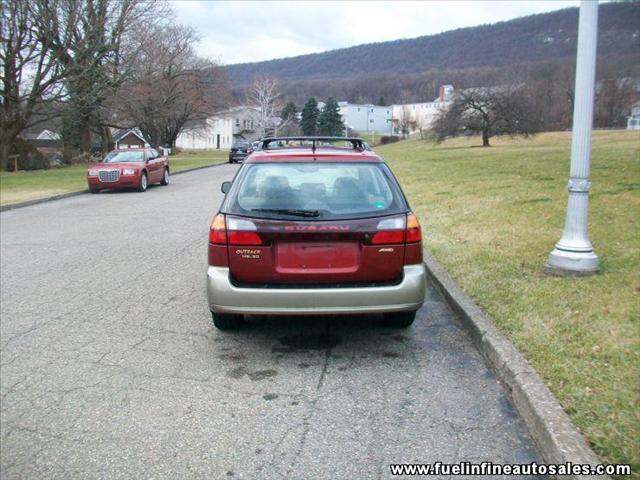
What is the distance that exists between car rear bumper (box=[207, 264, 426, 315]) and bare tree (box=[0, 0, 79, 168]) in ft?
92.0

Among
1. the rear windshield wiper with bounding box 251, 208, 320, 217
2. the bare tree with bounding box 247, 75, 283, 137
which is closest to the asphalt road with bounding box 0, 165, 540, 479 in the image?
the rear windshield wiper with bounding box 251, 208, 320, 217

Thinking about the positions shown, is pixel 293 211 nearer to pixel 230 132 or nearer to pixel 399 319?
pixel 399 319

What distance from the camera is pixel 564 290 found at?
17.8ft

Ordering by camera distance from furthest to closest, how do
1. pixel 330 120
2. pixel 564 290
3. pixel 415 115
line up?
pixel 415 115, pixel 330 120, pixel 564 290

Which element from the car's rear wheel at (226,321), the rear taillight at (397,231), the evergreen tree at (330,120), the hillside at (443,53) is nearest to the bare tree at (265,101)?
the evergreen tree at (330,120)

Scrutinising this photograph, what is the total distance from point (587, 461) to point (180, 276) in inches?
209

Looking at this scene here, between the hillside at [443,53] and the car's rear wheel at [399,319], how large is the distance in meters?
129

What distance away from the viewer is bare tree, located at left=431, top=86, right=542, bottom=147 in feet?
142

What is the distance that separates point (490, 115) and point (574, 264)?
40816 mm

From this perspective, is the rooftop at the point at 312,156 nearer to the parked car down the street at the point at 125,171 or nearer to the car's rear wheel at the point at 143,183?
the parked car down the street at the point at 125,171

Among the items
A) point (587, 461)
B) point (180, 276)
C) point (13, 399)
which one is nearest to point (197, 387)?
point (13, 399)

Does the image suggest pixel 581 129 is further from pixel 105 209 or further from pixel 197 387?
pixel 105 209

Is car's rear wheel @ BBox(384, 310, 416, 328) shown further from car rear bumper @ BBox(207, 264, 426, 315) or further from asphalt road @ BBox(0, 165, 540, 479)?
car rear bumper @ BBox(207, 264, 426, 315)

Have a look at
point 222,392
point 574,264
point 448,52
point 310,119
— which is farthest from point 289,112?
point 222,392
